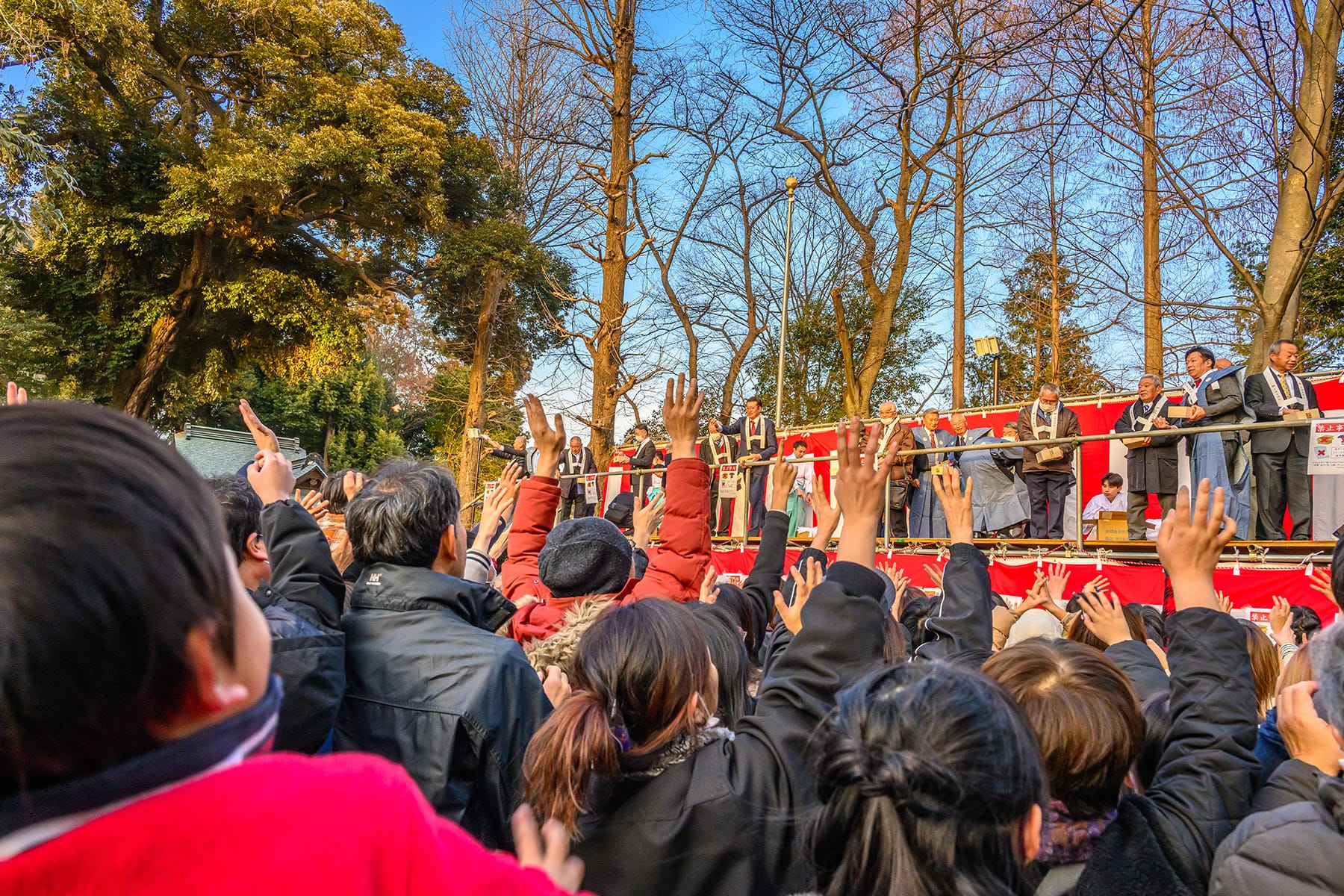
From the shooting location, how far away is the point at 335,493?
167 inches

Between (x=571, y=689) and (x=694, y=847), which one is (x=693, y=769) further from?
(x=571, y=689)

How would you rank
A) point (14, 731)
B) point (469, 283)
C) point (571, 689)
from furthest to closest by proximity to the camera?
point (469, 283) → point (571, 689) → point (14, 731)

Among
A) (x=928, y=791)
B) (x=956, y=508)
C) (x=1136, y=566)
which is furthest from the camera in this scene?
(x=1136, y=566)

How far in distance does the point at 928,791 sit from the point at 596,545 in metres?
1.68

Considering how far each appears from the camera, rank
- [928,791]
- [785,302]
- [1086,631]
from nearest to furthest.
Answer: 1. [928,791]
2. [1086,631]
3. [785,302]

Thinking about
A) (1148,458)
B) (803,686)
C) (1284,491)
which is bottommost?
(803,686)

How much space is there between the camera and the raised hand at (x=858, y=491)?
208 centimetres

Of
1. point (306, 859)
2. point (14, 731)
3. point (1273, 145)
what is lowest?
point (306, 859)

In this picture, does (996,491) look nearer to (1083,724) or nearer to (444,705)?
(1083,724)

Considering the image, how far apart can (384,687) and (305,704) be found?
0.97 ft

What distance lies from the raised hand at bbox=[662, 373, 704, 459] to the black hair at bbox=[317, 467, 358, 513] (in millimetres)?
1883

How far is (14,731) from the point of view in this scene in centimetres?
64

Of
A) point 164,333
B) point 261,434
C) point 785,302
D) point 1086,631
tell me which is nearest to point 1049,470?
point 1086,631

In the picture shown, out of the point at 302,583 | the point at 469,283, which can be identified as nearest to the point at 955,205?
the point at 469,283
